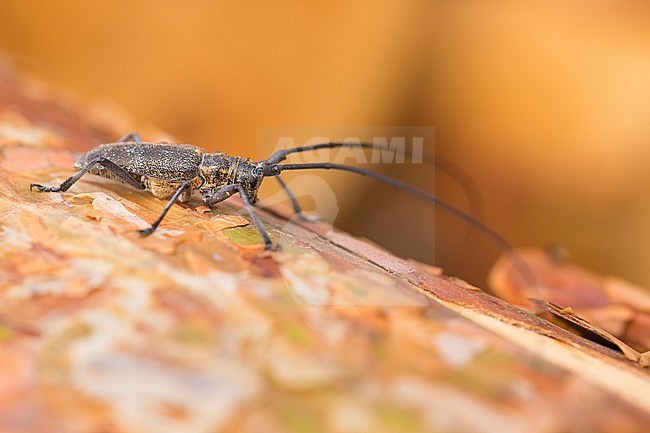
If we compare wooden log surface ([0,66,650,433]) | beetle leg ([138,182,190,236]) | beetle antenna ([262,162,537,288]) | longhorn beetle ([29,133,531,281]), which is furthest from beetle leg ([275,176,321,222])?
wooden log surface ([0,66,650,433])

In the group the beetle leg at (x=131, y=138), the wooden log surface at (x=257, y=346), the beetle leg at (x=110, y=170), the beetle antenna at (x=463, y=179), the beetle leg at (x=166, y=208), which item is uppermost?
the beetle antenna at (x=463, y=179)

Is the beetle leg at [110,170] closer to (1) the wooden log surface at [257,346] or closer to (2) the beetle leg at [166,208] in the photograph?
(2) the beetle leg at [166,208]

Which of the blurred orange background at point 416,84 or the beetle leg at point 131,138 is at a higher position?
the blurred orange background at point 416,84

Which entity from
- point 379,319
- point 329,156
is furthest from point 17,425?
point 329,156

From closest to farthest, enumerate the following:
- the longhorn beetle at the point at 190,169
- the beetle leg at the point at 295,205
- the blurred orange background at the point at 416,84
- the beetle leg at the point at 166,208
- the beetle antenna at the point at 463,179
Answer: the beetle leg at the point at 166,208 < the longhorn beetle at the point at 190,169 < the beetle leg at the point at 295,205 < the beetle antenna at the point at 463,179 < the blurred orange background at the point at 416,84

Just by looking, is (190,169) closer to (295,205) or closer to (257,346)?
(295,205)

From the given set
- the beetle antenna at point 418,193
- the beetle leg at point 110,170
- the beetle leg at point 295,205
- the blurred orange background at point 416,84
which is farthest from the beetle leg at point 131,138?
the blurred orange background at point 416,84

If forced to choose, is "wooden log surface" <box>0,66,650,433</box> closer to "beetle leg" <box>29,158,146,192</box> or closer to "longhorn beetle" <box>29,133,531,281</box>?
"beetle leg" <box>29,158,146,192</box>
